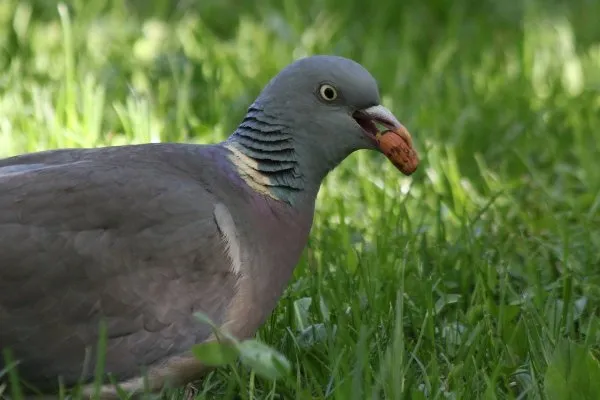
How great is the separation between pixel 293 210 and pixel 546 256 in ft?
3.75

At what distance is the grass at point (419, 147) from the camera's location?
3.05 m

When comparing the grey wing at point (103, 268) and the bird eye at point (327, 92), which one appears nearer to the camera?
the grey wing at point (103, 268)

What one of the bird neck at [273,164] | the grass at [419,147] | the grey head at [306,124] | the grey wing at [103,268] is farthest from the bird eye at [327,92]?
the grass at [419,147]

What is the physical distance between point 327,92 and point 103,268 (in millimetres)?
730

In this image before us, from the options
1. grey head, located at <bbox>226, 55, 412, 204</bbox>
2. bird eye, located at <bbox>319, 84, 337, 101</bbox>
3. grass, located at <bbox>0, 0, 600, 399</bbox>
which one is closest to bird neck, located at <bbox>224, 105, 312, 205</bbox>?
grey head, located at <bbox>226, 55, 412, 204</bbox>

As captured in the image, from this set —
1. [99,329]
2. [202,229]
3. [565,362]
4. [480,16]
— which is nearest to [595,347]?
[565,362]

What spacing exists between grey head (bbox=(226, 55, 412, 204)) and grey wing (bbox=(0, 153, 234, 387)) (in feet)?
0.77

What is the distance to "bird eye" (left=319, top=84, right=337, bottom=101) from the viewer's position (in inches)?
120

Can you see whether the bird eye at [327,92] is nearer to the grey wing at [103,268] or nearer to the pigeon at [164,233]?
the pigeon at [164,233]

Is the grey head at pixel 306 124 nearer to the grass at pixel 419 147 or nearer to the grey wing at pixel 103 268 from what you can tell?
the grey wing at pixel 103 268

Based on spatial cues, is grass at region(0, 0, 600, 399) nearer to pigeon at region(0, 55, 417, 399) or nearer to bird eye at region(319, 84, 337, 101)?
pigeon at region(0, 55, 417, 399)

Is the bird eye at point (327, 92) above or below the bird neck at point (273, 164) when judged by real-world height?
above

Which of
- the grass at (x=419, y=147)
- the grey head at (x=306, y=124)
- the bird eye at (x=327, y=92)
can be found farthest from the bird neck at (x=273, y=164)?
the grass at (x=419, y=147)

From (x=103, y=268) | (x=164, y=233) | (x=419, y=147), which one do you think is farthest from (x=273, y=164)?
(x=419, y=147)
